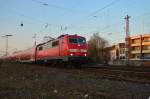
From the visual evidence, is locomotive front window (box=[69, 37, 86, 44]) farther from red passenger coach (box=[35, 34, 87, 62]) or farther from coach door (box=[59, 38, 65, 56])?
coach door (box=[59, 38, 65, 56])

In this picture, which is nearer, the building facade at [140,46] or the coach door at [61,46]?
the coach door at [61,46]

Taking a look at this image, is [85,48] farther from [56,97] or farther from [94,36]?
[94,36]

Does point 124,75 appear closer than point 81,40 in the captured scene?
Yes

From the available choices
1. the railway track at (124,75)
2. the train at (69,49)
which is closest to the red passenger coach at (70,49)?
the train at (69,49)

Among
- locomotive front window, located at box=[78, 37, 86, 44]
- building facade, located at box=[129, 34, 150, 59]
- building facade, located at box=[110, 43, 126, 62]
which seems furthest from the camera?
building facade, located at box=[110, 43, 126, 62]

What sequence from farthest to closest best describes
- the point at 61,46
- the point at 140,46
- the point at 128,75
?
the point at 140,46
the point at 61,46
the point at 128,75

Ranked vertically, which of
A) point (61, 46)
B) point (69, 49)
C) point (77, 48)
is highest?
point (61, 46)

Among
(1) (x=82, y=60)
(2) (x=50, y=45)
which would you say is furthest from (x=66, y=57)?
(2) (x=50, y=45)

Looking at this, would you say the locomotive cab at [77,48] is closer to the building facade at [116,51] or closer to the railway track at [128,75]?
the railway track at [128,75]

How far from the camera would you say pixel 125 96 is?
820 cm

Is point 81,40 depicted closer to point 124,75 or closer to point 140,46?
point 124,75

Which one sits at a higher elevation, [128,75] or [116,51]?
[116,51]

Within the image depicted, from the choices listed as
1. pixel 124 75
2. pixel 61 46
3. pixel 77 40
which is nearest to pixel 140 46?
pixel 77 40

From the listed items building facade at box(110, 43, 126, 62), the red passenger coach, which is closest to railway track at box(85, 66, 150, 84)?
the red passenger coach
